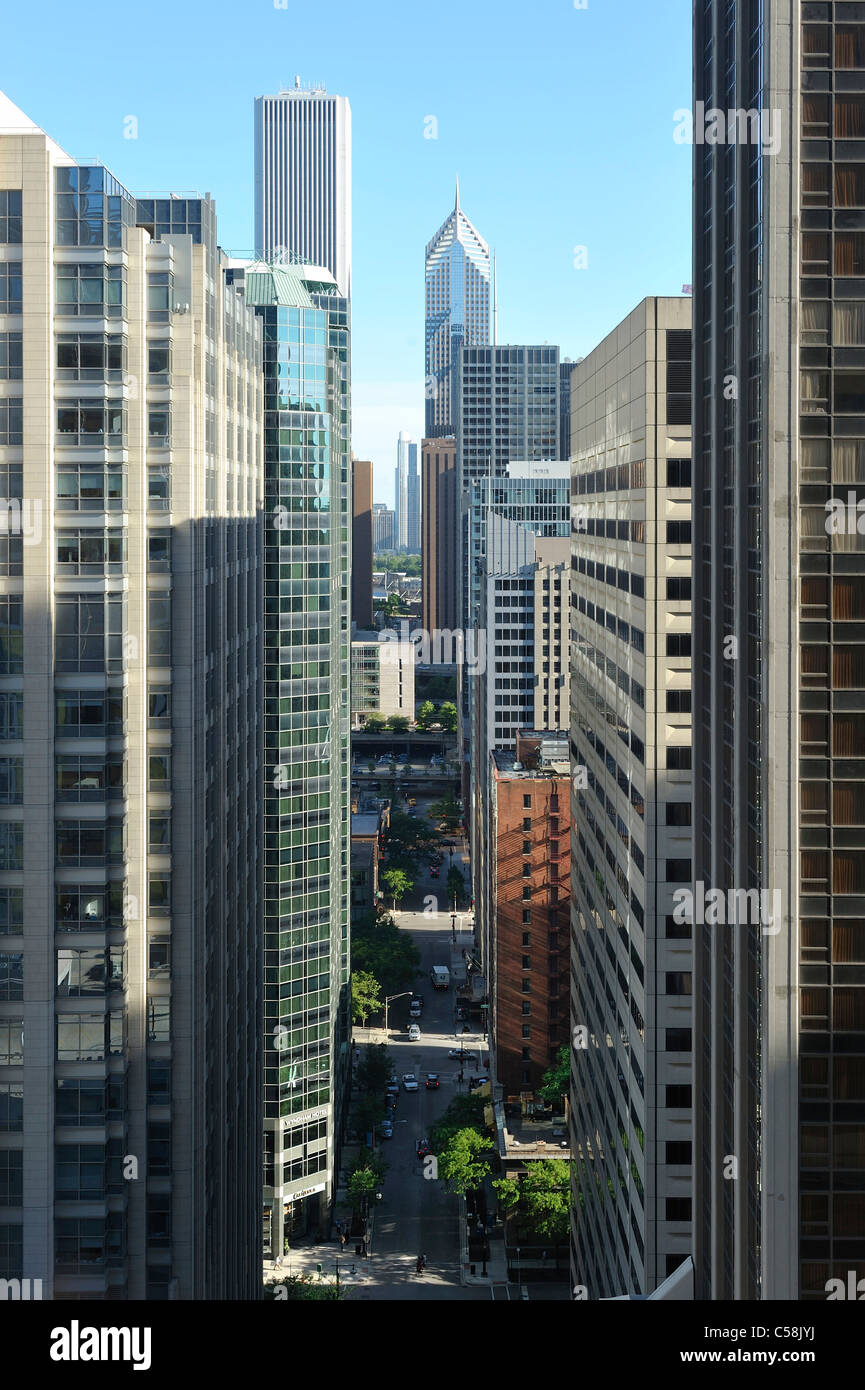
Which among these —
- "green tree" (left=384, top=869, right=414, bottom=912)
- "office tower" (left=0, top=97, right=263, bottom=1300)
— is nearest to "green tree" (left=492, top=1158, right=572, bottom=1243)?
"office tower" (left=0, top=97, right=263, bottom=1300)

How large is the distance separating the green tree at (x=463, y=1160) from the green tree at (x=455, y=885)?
2828 inches

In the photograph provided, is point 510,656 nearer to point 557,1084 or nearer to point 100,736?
point 557,1084

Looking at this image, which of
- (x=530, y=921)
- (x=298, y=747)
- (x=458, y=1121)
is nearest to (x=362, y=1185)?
(x=458, y=1121)

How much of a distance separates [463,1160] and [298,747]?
2567 cm

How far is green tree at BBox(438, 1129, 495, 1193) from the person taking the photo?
7925 centimetres

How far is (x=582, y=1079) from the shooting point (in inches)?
2357

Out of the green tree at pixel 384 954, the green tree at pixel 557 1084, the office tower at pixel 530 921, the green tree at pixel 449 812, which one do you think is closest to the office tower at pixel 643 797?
the green tree at pixel 557 1084

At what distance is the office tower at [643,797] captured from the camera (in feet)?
136

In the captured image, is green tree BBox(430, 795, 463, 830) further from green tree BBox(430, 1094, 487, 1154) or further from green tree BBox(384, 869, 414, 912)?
green tree BBox(430, 1094, 487, 1154)

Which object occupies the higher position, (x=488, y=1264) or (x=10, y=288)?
(x=10, y=288)

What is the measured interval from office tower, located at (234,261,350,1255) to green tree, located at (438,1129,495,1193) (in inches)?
265

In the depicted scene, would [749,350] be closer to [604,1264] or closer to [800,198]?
[800,198]

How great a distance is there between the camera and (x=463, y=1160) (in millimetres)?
79375
